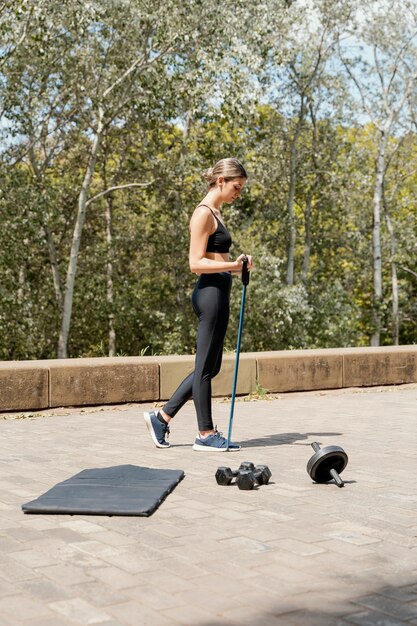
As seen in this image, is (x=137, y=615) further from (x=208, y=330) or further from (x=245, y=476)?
(x=208, y=330)

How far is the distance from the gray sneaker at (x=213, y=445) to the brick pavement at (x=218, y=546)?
0.45 feet

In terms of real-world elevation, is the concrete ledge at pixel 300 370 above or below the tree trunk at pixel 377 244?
below

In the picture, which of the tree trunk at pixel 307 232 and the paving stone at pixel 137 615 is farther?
the tree trunk at pixel 307 232

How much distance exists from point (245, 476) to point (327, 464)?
53cm

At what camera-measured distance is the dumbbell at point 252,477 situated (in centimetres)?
489

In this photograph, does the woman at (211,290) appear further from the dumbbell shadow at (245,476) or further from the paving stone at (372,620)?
the paving stone at (372,620)

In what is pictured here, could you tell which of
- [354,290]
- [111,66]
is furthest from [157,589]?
[354,290]

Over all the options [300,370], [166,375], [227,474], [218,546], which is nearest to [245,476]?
[227,474]

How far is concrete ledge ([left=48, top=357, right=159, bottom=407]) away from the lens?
901 centimetres

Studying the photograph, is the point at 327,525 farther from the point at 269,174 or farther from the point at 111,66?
Answer: the point at 269,174

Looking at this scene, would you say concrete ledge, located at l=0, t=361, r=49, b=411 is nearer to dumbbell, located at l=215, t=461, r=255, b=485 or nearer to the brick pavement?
the brick pavement

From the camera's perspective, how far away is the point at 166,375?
9.69m

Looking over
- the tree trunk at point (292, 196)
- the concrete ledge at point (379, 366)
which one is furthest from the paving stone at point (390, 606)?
the tree trunk at point (292, 196)

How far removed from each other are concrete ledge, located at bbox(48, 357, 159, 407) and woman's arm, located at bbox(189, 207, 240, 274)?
3235 millimetres
